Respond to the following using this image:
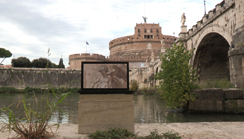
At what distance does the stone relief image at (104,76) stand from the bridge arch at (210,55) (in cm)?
1243

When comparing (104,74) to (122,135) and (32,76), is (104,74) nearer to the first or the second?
(122,135)

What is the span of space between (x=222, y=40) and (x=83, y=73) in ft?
48.4

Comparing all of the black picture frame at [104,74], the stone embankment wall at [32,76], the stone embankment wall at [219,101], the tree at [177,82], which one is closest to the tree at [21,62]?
the stone embankment wall at [32,76]

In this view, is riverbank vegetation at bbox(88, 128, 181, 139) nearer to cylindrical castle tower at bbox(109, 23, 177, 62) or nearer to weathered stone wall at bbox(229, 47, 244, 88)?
weathered stone wall at bbox(229, 47, 244, 88)

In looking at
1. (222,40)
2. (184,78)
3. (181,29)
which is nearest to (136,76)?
(181,29)

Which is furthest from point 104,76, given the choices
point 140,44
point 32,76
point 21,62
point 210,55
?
point 140,44

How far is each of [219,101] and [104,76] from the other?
701 cm

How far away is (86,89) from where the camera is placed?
3.55 metres

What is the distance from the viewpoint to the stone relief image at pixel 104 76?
3.59 m

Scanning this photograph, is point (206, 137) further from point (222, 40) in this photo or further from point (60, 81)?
point (60, 81)

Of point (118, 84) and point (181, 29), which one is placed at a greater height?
point (181, 29)

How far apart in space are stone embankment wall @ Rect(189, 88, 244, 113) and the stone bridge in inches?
31.6

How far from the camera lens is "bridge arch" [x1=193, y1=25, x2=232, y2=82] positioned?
49.6 ft

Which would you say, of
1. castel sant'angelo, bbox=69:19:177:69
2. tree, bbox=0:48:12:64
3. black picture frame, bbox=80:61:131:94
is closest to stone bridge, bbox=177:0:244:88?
black picture frame, bbox=80:61:131:94
